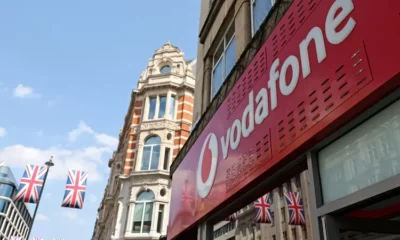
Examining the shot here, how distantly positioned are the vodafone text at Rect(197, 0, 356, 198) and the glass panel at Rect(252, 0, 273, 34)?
261cm

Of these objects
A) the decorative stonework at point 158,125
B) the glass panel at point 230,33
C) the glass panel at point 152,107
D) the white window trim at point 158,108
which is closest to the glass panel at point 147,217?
the decorative stonework at point 158,125

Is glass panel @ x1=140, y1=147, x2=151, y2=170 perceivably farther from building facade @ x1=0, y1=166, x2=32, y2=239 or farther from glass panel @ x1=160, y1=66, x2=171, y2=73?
building facade @ x1=0, y1=166, x2=32, y2=239

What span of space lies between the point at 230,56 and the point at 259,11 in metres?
1.48

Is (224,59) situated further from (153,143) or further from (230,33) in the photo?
(153,143)

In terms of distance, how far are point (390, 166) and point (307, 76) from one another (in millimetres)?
1278

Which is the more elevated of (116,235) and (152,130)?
(152,130)

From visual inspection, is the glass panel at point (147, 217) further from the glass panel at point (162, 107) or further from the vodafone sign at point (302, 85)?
the vodafone sign at point (302, 85)

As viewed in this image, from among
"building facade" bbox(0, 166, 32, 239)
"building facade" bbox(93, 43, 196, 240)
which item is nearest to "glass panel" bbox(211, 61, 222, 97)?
"building facade" bbox(93, 43, 196, 240)

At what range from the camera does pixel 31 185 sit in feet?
52.2

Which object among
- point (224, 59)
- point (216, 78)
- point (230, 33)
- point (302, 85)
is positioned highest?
point (230, 33)

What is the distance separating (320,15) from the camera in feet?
11.0

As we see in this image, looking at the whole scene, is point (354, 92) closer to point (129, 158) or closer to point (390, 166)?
point (390, 166)

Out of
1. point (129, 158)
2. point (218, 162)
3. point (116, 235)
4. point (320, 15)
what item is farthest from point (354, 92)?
point (129, 158)

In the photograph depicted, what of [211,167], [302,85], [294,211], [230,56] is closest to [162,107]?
[294,211]
